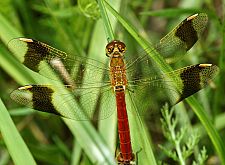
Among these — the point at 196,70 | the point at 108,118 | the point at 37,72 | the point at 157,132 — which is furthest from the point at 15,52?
the point at 157,132

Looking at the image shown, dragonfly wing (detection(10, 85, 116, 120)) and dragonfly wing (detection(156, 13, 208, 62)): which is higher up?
dragonfly wing (detection(156, 13, 208, 62))

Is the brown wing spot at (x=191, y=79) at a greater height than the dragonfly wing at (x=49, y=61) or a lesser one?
lesser

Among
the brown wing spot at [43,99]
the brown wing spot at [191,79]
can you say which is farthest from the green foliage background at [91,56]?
the brown wing spot at [43,99]

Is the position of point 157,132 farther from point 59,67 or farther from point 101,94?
point 59,67

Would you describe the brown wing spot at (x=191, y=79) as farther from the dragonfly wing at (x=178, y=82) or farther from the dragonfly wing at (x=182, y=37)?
the dragonfly wing at (x=182, y=37)

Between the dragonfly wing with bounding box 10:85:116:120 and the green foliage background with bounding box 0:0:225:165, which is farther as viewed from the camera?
the green foliage background with bounding box 0:0:225:165

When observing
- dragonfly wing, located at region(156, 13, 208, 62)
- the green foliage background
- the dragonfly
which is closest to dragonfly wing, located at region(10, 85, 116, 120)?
the dragonfly

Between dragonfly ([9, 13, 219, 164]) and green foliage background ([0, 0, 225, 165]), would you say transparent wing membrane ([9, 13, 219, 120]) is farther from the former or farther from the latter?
green foliage background ([0, 0, 225, 165])

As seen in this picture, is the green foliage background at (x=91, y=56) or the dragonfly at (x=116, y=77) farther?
the green foliage background at (x=91, y=56)
